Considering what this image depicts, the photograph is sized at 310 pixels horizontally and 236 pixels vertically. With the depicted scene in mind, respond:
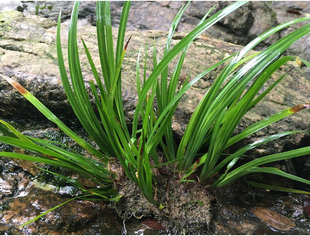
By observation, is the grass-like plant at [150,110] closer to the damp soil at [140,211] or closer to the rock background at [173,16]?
the damp soil at [140,211]

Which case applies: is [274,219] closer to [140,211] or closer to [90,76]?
[140,211]

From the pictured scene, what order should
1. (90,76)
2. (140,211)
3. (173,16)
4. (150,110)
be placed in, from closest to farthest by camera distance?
(150,110), (140,211), (90,76), (173,16)

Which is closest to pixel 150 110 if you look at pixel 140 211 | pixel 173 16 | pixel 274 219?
pixel 140 211

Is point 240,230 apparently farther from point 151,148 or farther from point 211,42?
point 211,42

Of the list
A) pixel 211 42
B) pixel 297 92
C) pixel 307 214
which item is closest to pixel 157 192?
pixel 307 214

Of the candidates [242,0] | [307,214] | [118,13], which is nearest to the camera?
[242,0]

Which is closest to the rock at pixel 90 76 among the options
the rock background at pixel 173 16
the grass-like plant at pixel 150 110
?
the grass-like plant at pixel 150 110
